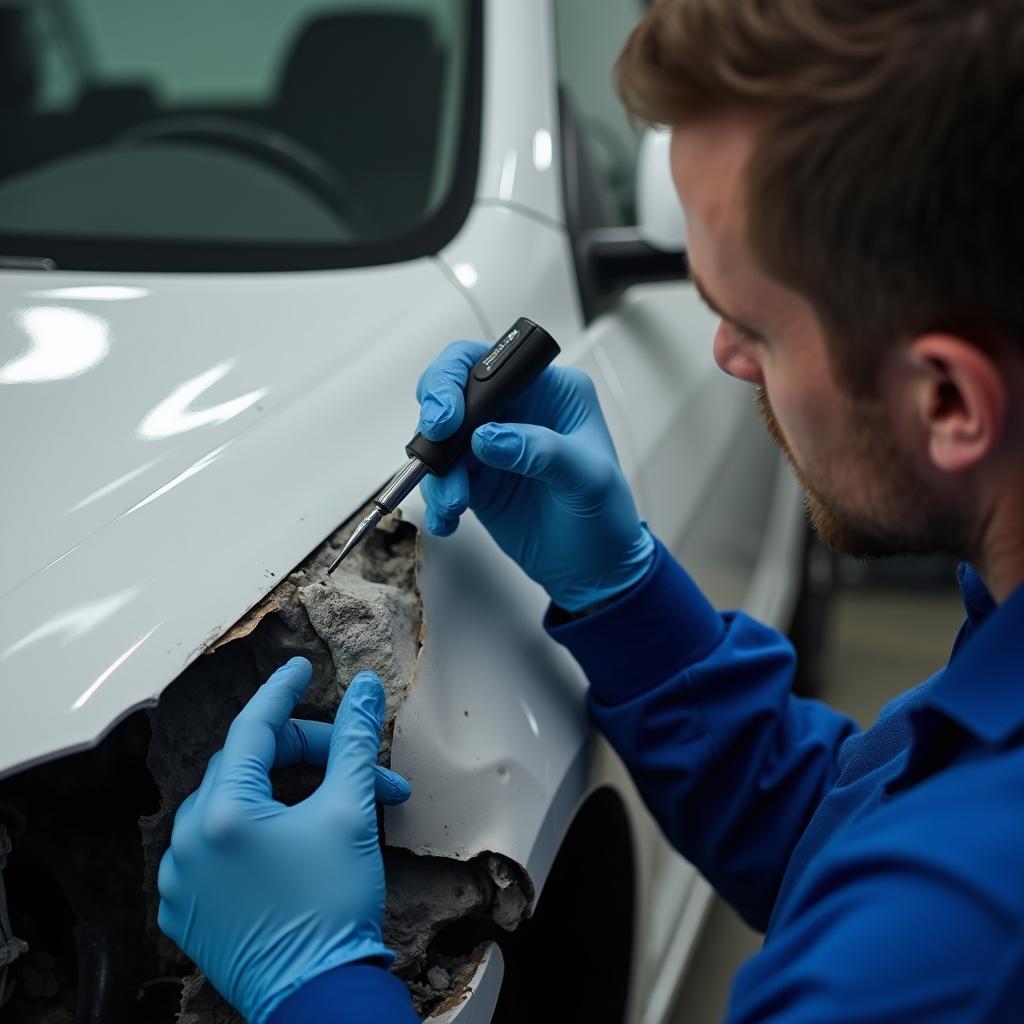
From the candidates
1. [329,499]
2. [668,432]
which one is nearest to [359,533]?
[329,499]

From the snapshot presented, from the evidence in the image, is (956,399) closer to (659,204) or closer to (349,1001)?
(349,1001)

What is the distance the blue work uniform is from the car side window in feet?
2.03

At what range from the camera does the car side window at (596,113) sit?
5.19 feet

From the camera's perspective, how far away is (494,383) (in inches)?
42.7

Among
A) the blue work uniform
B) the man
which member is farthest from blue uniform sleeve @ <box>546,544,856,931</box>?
the man

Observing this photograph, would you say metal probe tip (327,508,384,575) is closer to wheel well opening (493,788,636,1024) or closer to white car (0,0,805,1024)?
white car (0,0,805,1024)

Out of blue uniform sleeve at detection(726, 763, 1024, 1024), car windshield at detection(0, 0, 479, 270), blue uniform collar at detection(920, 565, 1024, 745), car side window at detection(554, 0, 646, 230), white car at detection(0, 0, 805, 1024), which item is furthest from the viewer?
car side window at detection(554, 0, 646, 230)

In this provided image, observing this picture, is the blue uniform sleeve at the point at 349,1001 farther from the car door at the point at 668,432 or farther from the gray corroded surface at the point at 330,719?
the car door at the point at 668,432

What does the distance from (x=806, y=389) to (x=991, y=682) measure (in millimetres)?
226

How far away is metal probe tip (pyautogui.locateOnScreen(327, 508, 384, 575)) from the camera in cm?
95

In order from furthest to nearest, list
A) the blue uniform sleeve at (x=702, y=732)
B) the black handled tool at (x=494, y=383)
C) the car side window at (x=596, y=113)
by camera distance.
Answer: the car side window at (x=596, y=113)
the blue uniform sleeve at (x=702, y=732)
the black handled tool at (x=494, y=383)

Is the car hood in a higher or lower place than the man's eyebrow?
lower

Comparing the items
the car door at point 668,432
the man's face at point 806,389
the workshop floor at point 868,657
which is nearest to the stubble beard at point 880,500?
the man's face at point 806,389

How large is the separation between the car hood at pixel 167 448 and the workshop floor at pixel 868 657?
4.23 feet
